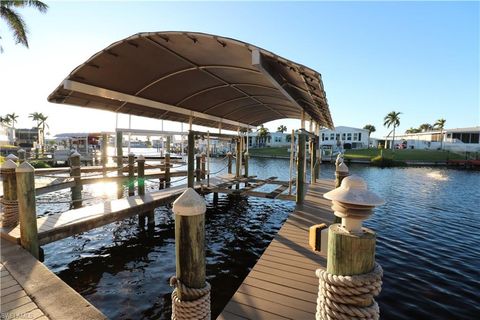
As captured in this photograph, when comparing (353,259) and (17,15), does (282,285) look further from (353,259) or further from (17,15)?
(17,15)

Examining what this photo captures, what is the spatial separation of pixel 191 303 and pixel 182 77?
27.9 feet

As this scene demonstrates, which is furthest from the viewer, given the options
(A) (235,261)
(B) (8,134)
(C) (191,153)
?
(B) (8,134)

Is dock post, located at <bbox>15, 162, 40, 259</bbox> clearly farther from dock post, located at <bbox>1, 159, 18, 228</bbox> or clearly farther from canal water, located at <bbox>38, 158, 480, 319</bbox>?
canal water, located at <bbox>38, 158, 480, 319</bbox>

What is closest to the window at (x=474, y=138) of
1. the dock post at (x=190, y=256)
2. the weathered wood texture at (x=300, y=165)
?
the weathered wood texture at (x=300, y=165)

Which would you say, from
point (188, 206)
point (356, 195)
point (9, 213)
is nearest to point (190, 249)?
point (188, 206)

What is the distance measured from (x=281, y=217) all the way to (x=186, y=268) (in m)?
11.1

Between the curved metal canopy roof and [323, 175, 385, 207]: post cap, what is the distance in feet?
14.8

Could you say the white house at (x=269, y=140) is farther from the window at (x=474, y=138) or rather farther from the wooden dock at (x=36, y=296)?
the wooden dock at (x=36, y=296)

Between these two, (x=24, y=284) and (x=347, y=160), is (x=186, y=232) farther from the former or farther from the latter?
(x=347, y=160)

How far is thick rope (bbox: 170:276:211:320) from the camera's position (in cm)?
330

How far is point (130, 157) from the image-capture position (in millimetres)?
14453

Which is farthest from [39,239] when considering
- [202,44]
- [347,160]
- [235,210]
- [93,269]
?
[347,160]

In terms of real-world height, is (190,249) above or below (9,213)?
above

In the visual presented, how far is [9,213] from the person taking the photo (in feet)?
23.5
